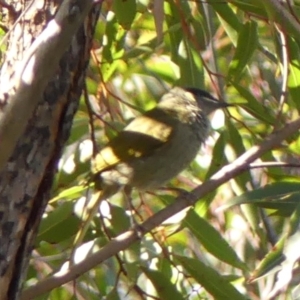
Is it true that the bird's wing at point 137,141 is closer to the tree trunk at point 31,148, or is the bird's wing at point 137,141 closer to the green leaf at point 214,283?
the green leaf at point 214,283

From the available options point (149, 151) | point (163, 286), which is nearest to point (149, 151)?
point (149, 151)

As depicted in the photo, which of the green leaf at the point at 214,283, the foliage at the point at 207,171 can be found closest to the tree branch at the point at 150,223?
the foliage at the point at 207,171

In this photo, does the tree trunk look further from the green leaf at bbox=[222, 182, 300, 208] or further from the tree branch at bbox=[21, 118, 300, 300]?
the green leaf at bbox=[222, 182, 300, 208]

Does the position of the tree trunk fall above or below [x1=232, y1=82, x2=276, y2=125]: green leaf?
above

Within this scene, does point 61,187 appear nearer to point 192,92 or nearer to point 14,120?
point 192,92

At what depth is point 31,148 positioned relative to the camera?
1.57 m

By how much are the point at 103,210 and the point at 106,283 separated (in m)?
0.26

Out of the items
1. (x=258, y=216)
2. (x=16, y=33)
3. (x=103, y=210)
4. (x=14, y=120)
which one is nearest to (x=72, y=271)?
(x=16, y=33)

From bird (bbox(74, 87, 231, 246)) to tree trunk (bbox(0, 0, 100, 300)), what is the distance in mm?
887

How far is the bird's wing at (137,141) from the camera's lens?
260 centimetres

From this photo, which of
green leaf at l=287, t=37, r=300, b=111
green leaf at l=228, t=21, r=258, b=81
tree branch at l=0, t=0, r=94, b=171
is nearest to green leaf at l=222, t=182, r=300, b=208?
green leaf at l=287, t=37, r=300, b=111

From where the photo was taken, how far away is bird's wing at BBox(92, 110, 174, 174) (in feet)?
8.53

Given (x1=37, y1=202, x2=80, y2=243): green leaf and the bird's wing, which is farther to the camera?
the bird's wing

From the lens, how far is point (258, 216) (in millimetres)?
2668
